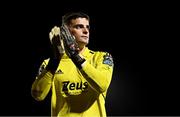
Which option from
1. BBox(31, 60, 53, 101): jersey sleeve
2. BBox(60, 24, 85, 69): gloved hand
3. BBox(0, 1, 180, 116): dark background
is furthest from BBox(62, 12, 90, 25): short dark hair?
BBox(0, 1, 180, 116): dark background

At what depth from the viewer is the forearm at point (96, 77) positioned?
1.87 meters

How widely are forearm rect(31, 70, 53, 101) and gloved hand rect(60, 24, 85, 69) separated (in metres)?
0.14

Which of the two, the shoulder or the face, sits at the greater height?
the face

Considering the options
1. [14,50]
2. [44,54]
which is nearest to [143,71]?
[44,54]

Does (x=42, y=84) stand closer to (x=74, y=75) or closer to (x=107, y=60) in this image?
(x=74, y=75)

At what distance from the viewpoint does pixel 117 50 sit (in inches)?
154

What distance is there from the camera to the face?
2043 millimetres

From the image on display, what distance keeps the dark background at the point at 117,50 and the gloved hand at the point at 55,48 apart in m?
1.80

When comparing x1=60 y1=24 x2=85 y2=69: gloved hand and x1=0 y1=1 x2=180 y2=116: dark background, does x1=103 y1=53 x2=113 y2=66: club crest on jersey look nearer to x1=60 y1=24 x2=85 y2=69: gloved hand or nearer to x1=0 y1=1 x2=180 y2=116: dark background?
x1=60 y1=24 x2=85 y2=69: gloved hand

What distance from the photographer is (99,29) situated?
396 centimetres

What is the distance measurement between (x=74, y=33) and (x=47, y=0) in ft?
6.06

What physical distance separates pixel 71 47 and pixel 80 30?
0.17 m

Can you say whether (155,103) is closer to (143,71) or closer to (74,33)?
(143,71)

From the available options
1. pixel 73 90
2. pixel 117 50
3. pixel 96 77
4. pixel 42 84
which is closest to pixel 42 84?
pixel 42 84
